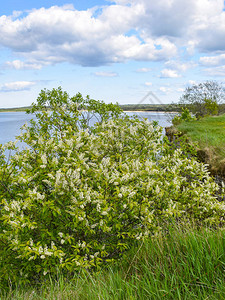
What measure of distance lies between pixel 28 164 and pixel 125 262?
9.78 feet

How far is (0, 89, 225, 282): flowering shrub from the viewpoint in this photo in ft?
16.4

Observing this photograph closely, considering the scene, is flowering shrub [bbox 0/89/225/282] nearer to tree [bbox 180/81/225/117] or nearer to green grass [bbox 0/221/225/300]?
green grass [bbox 0/221/225/300]

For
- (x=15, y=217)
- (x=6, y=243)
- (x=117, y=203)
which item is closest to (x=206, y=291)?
(x=117, y=203)

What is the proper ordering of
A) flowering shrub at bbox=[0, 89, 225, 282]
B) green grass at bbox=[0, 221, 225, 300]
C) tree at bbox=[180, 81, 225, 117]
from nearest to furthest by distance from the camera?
green grass at bbox=[0, 221, 225, 300] → flowering shrub at bbox=[0, 89, 225, 282] → tree at bbox=[180, 81, 225, 117]

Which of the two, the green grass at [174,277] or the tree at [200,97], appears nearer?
the green grass at [174,277]

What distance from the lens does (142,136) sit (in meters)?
7.79

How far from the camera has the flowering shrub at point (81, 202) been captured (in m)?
4.98

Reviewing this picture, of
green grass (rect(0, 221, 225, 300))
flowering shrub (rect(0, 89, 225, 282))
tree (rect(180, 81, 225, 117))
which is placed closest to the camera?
green grass (rect(0, 221, 225, 300))

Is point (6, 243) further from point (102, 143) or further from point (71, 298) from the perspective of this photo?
point (102, 143)

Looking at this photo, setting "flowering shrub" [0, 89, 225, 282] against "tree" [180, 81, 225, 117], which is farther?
"tree" [180, 81, 225, 117]

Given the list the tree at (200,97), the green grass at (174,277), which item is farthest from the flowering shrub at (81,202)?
the tree at (200,97)

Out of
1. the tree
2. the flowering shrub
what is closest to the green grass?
the flowering shrub

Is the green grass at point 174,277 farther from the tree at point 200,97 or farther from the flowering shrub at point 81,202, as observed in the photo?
the tree at point 200,97

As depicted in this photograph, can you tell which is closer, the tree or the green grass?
the green grass
